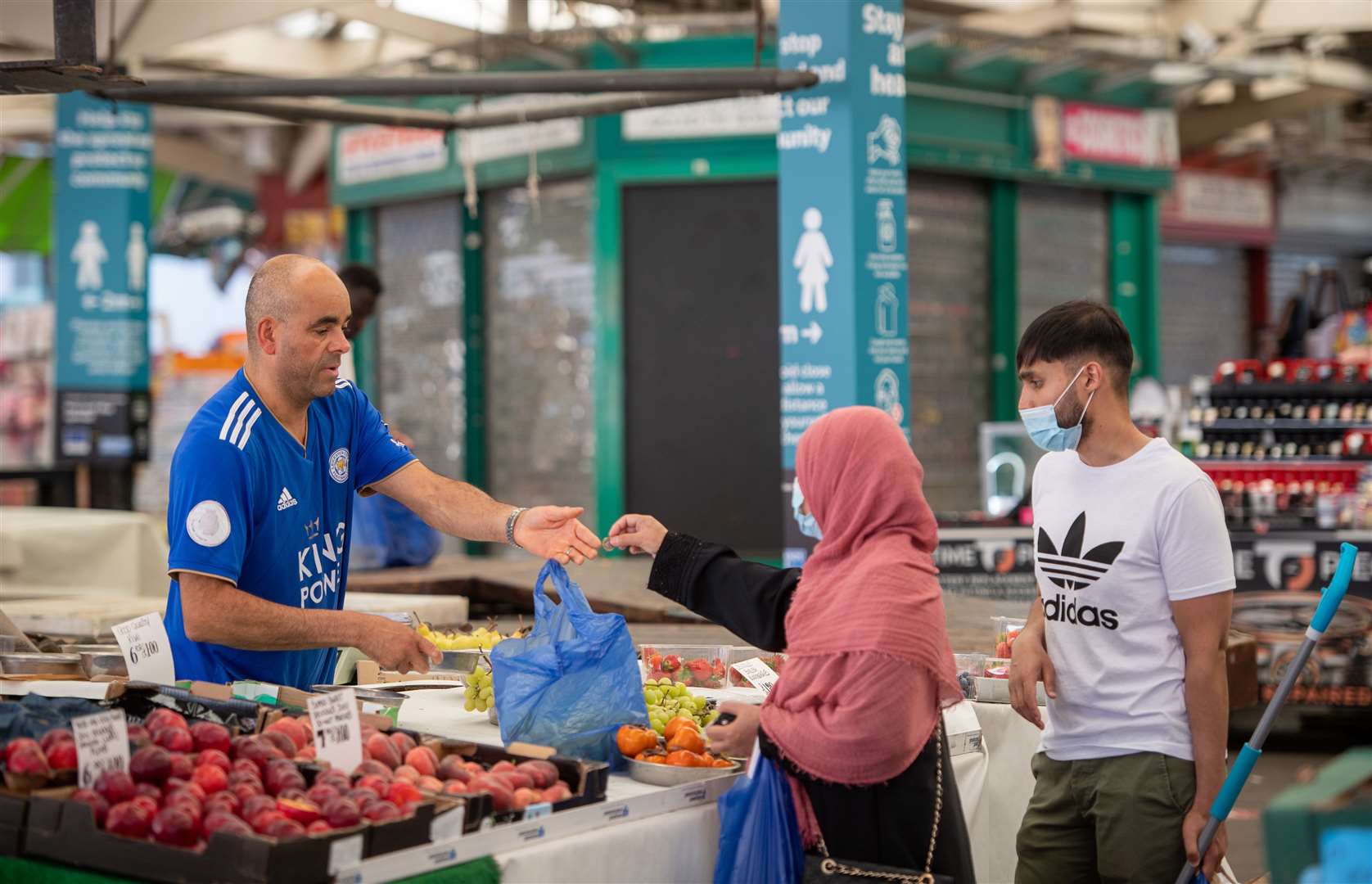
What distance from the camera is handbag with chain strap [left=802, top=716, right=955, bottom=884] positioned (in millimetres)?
2480

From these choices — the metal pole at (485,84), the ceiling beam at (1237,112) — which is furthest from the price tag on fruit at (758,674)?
the ceiling beam at (1237,112)

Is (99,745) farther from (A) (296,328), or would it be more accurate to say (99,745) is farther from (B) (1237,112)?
(B) (1237,112)

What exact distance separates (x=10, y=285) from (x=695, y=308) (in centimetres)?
1473

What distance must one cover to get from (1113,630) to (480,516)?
5.20 feet

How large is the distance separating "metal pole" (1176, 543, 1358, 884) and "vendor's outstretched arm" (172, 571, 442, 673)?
1557 mm

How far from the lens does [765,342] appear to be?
10.5m

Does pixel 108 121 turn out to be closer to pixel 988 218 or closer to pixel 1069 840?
pixel 988 218

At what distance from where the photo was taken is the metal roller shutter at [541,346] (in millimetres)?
11211

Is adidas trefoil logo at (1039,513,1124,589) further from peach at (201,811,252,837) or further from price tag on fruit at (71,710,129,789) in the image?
price tag on fruit at (71,710,129,789)

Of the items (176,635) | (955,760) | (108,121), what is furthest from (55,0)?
(108,121)

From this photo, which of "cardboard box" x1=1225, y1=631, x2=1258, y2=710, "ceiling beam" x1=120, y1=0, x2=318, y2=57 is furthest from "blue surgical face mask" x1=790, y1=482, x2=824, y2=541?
"ceiling beam" x1=120, y1=0, x2=318, y2=57

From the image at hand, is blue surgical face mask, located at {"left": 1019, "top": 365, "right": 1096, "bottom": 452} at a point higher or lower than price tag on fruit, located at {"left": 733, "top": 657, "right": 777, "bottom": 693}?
higher

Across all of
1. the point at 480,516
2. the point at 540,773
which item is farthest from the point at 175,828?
the point at 480,516

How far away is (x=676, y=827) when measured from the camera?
2711 millimetres
